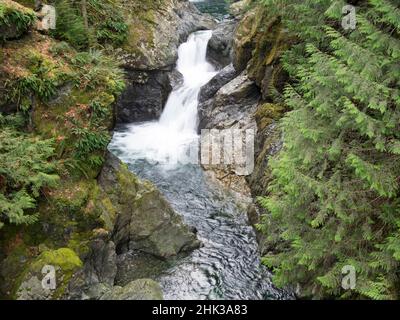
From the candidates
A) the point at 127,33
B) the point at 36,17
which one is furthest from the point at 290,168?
the point at 127,33

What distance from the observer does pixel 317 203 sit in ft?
31.4

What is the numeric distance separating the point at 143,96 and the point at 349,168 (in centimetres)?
1525

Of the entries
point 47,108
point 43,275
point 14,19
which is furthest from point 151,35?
point 43,275

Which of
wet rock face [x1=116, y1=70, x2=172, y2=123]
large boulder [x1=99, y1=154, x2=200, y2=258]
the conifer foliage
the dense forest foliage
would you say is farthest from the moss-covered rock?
wet rock face [x1=116, y1=70, x2=172, y2=123]

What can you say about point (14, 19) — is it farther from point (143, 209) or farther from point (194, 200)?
point (194, 200)

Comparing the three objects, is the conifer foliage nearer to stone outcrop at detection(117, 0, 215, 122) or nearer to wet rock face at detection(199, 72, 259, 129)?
wet rock face at detection(199, 72, 259, 129)

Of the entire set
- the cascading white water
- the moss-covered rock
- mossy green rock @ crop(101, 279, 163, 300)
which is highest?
the moss-covered rock

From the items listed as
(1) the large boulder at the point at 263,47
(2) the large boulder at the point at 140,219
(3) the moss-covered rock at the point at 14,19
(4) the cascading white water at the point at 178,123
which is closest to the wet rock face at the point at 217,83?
(4) the cascading white water at the point at 178,123

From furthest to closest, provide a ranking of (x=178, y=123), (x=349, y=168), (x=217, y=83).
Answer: (x=178, y=123) → (x=217, y=83) → (x=349, y=168)

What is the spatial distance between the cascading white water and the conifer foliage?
34.3 ft

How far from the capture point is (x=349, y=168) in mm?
9117

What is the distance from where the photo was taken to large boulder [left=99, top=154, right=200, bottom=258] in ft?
41.8

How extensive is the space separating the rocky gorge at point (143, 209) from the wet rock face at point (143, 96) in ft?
2.19
